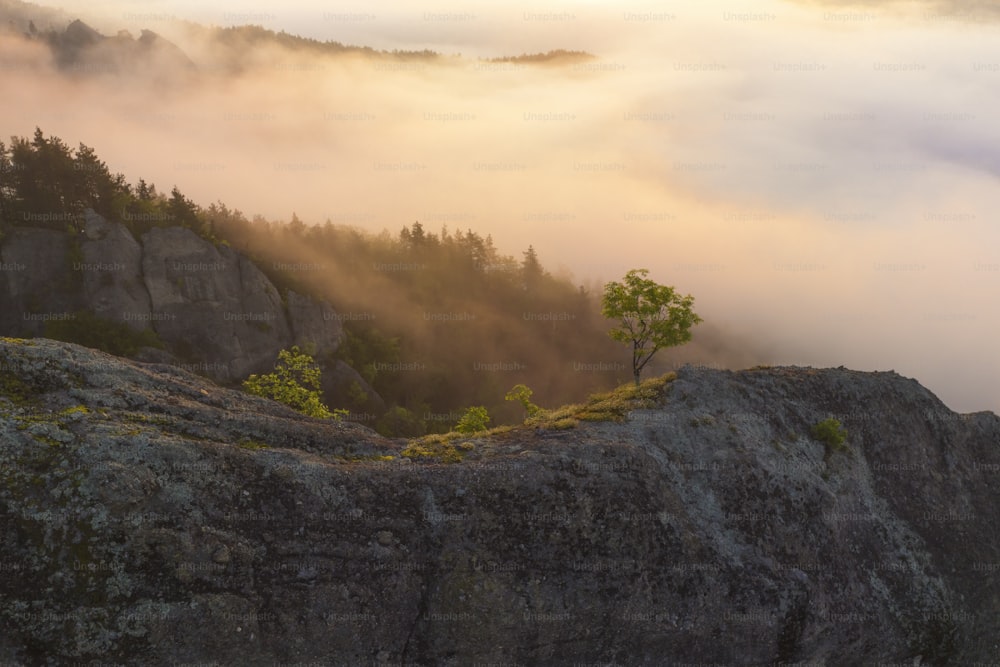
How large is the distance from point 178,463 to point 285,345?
110385mm

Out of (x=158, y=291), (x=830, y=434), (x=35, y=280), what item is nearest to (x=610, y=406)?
(x=830, y=434)

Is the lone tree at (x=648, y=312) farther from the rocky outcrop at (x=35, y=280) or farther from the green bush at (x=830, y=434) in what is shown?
the rocky outcrop at (x=35, y=280)

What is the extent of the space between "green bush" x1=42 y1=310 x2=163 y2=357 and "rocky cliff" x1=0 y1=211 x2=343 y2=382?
1281 millimetres

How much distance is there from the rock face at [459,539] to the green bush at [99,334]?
257 ft

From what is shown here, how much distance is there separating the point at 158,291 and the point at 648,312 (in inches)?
3735

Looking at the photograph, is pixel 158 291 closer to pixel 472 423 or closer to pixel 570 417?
pixel 472 423

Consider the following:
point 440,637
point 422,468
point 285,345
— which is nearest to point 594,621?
point 440,637

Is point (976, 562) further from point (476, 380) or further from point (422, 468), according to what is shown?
point (476, 380)

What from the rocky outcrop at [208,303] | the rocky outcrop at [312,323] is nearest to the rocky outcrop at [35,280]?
the rocky outcrop at [208,303]

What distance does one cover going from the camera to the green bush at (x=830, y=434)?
150ft

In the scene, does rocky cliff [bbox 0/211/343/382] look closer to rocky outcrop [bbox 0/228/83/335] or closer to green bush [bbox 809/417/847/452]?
rocky outcrop [bbox 0/228/83/335]

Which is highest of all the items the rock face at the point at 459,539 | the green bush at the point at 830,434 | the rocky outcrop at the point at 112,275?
the rocky outcrop at the point at 112,275

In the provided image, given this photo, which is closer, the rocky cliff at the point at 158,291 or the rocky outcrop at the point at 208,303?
the rocky cliff at the point at 158,291

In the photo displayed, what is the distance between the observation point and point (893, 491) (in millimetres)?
46250
